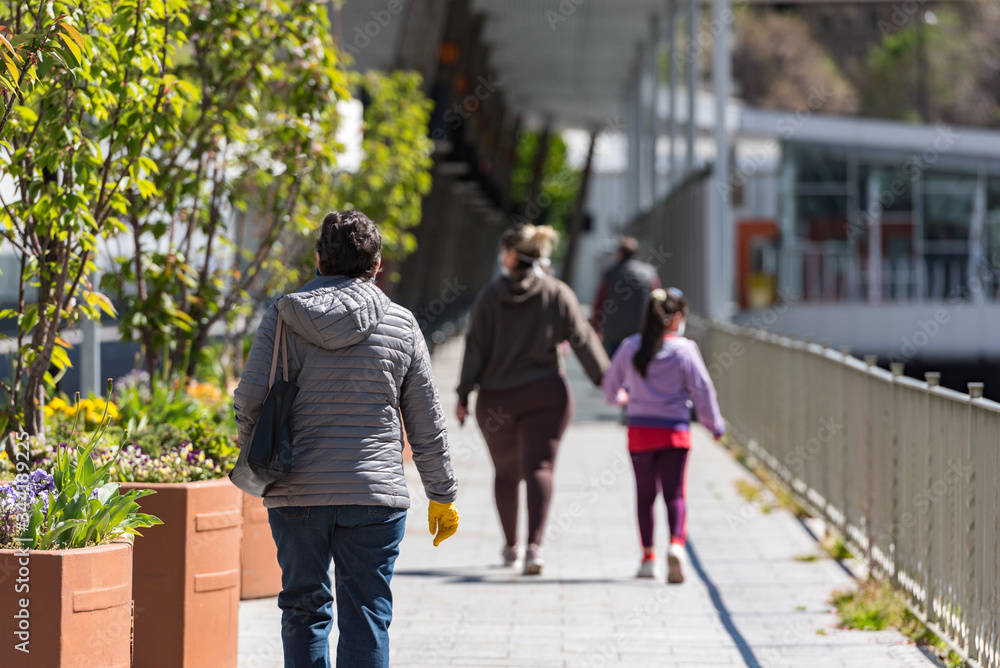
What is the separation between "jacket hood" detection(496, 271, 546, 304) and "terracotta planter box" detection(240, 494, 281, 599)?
1.77 meters

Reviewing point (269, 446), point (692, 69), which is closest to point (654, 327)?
point (269, 446)

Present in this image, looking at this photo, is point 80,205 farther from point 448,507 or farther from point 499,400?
point 499,400

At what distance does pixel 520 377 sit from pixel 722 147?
9.20 meters

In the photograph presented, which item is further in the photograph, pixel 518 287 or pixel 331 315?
pixel 518 287

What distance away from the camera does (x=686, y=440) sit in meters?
7.19

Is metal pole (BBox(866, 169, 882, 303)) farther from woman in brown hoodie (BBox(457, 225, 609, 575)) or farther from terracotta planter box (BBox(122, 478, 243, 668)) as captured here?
terracotta planter box (BBox(122, 478, 243, 668))

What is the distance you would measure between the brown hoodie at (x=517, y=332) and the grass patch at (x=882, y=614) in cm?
182

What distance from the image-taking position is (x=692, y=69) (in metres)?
19.8

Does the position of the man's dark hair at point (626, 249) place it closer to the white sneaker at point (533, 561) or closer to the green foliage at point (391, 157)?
the green foliage at point (391, 157)

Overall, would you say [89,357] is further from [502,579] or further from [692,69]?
[692,69]

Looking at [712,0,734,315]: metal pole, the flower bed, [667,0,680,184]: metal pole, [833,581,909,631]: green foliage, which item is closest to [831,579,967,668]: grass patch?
[833,581,909,631]: green foliage

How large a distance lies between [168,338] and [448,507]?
11.5 ft

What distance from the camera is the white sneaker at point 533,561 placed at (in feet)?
23.7

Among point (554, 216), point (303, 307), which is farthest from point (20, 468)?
point (554, 216)
